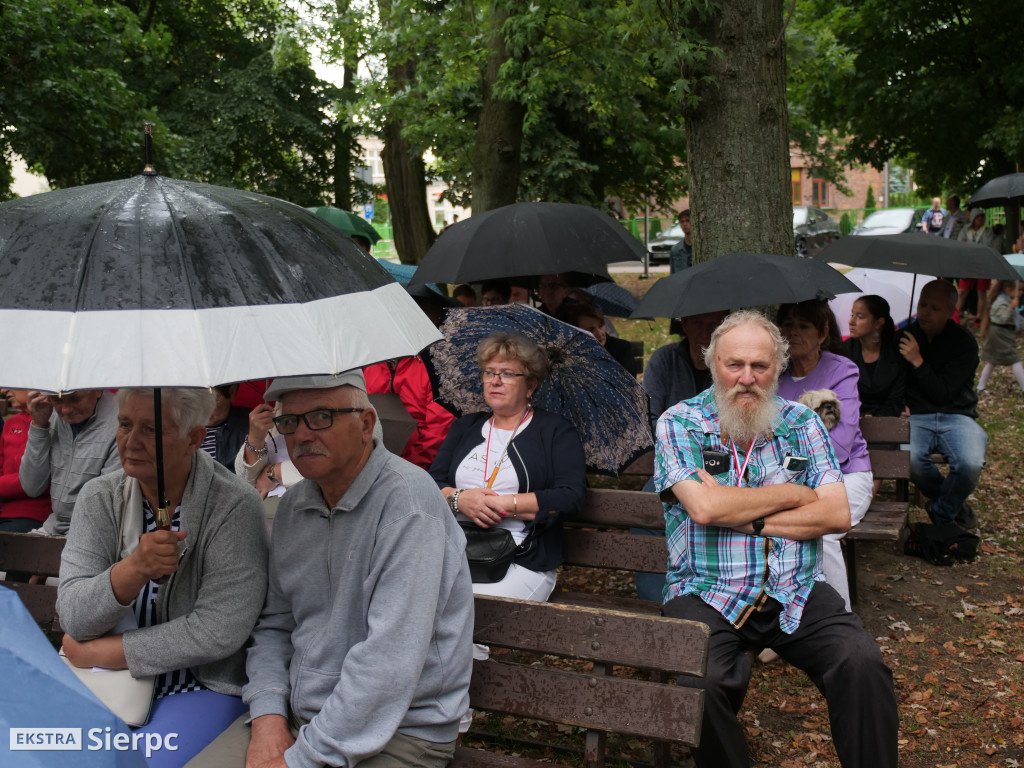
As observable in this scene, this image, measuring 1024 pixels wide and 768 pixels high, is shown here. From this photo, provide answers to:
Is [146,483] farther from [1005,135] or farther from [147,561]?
[1005,135]

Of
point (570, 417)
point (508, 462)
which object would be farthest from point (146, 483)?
point (570, 417)

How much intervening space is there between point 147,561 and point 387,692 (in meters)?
0.76

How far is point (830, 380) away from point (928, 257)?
4.78ft

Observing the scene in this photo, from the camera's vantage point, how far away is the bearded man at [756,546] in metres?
3.21

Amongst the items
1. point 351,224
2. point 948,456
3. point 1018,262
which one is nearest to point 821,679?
point 948,456

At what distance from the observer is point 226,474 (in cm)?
307

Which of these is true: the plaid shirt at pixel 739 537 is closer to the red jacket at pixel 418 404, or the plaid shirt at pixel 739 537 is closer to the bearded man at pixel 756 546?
the bearded man at pixel 756 546

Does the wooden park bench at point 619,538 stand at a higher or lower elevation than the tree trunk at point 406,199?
lower

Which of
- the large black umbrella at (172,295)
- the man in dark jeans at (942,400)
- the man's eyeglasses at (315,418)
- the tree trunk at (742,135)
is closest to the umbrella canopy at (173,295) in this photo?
the large black umbrella at (172,295)

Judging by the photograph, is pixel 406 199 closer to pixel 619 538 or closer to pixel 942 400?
pixel 942 400

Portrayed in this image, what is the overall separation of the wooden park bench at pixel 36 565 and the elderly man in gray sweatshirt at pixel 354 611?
145cm

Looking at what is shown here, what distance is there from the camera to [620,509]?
435cm

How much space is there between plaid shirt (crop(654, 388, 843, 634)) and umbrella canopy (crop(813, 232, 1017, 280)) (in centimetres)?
248

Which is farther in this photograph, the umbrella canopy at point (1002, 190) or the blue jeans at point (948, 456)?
the umbrella canopy at point (1002, 190)
